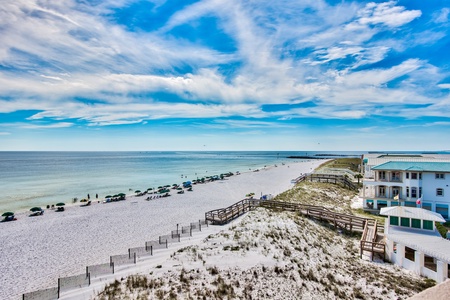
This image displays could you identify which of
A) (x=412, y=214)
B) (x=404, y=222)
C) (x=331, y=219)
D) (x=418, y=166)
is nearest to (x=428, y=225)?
(x=412, y=214)

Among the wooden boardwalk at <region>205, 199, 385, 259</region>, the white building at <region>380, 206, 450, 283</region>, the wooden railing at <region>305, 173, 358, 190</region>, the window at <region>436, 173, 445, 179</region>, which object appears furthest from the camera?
the wooden railing at <region>305, 173, 358, 190</region>

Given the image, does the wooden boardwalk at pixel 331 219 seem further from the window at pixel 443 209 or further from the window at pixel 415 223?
the window at pixel 443 209

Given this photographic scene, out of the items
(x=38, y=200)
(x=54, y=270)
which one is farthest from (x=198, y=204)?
(x=38, y=200)

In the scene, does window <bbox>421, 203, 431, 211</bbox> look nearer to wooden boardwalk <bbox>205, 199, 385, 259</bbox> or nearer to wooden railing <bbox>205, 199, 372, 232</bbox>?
wooden boardwalk <bbox>205, 199, 385, 259</bbox>

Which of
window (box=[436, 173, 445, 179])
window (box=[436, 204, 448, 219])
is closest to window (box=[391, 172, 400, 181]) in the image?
window (box=[436, 173, 445, 179])

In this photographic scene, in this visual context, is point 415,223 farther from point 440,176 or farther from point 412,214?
point 440,176

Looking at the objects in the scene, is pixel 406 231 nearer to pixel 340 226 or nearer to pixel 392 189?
pixel 340 226
